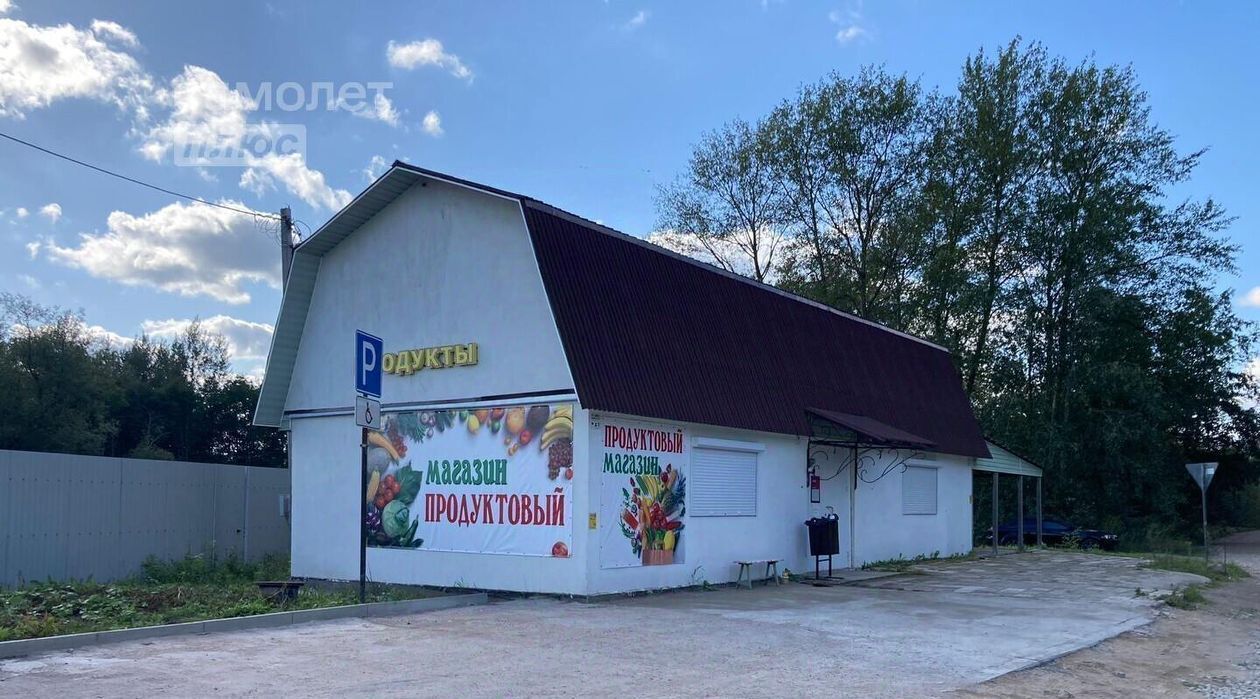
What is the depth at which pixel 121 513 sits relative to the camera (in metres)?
20.1

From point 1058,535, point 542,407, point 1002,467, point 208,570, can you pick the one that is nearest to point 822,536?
point 542,407

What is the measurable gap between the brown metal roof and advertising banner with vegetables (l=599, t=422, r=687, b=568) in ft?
1.81

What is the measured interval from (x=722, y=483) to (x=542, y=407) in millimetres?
4191

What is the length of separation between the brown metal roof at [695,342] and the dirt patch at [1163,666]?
7.24 metres

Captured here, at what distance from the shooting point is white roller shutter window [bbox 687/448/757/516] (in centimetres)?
1781

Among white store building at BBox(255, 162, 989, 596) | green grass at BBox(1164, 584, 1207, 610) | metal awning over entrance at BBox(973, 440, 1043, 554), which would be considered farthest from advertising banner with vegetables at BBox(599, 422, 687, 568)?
metal awning over entrance at BBox(973, 440, 1043, 554)

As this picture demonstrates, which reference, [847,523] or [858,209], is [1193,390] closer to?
[858,209]

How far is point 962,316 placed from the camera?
4128cm

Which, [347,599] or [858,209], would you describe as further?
[858,209]

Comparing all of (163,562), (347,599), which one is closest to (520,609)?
(347,599)

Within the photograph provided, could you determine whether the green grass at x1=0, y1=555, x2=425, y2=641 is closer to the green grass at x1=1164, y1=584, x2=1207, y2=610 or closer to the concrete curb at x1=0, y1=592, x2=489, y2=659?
the concrete curb at x1=0, y1=592, x2=489, y2=659

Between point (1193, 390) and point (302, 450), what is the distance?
123 ft

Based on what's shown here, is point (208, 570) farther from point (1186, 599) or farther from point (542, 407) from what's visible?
point (1186, 599)

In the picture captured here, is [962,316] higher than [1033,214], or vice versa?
[1033,214]
